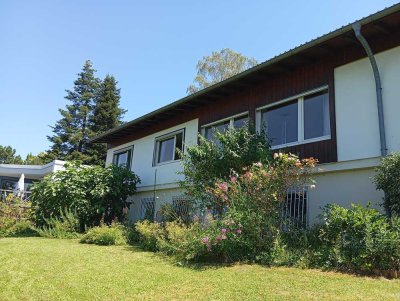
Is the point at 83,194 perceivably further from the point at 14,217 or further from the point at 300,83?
the point at 300,83

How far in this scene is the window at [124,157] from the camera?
1768cm

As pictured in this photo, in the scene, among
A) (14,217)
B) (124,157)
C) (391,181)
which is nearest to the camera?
(391,181)

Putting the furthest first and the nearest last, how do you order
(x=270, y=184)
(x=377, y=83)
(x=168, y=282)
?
(x=377, y=83), (x=270, y=184), (x=168, y=282)

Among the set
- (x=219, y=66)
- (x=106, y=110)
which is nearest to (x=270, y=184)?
(x=219, y=66)

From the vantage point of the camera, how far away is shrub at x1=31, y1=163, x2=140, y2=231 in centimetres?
1298

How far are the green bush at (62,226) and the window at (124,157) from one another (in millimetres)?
4935

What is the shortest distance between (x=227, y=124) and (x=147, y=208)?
4.96m

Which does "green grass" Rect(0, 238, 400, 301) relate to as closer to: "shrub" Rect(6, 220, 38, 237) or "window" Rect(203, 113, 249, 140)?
"window" Rect(203, 113, 249, 140)

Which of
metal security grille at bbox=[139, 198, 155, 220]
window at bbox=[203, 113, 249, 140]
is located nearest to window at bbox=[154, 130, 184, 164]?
window at bbox=[203, 113, 249, 140]

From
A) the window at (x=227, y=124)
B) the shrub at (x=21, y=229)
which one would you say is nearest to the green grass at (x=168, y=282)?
the window at (x=227, y=124)

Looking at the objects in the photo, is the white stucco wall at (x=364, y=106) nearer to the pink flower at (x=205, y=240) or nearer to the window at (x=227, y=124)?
the window at (x=227, y=124)

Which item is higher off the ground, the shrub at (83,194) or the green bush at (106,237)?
the shrub at (83,194)

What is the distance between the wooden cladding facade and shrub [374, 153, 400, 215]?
1.81 meters

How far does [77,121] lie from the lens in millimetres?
43406
